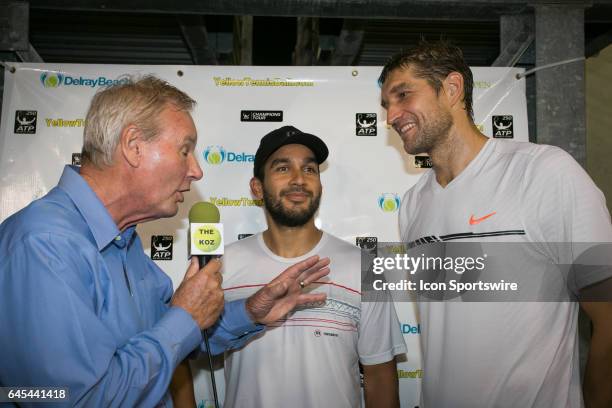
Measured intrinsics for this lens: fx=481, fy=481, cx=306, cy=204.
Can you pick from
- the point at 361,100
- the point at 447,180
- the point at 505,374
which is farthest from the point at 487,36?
the point at 505,374

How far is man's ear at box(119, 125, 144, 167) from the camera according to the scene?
4.60ft

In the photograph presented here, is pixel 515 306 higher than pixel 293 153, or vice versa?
pixel 293 153

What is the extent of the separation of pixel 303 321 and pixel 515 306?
87cm

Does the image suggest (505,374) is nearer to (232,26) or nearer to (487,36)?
(487,36)

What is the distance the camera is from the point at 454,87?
6.65 feet

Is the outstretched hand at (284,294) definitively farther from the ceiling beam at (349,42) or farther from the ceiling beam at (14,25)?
the ceiling beam at (349,42)

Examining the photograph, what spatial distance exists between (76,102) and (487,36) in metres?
3.54

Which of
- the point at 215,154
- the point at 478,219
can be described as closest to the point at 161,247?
the point at 215,154

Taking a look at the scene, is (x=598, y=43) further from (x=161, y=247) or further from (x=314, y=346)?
(x=161, y=247)

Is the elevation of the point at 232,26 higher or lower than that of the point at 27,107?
higher

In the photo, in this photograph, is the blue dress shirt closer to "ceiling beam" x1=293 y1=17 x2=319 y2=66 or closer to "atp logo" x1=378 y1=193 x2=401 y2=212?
"atp logo" x1=378 y1=193 x2=401 y2=212

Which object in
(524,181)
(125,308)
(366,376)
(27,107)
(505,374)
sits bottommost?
(366,376)

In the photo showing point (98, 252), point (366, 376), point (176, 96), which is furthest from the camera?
point (366, 376)

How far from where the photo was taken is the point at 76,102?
270cm
